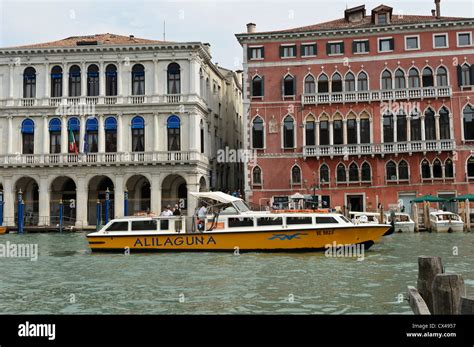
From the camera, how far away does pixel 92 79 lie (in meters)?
33.4

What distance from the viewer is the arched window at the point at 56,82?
3338cm

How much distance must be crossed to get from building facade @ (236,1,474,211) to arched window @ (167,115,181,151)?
13.8 feet

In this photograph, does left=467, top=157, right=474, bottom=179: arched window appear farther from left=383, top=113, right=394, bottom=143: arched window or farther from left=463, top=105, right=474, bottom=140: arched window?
left=383, top=113, right=394, bottom=143: arched window

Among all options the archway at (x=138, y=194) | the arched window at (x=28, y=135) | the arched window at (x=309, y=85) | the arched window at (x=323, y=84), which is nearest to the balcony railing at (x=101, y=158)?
the arched window at (x=28, y=135)

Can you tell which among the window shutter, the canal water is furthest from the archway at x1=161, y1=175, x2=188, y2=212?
the window shutter

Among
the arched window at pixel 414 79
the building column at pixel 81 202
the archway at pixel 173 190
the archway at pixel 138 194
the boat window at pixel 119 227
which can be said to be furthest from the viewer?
the archway at pixel 138 194

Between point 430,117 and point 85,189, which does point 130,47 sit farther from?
point 430,117

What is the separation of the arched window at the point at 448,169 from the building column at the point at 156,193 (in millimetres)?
16867

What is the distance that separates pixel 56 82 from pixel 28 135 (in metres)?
3.74

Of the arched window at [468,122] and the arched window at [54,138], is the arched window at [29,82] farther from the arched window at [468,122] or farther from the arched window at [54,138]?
the arched window at [468,122]

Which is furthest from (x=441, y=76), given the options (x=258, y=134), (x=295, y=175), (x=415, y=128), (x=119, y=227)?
(x=119, y=227)

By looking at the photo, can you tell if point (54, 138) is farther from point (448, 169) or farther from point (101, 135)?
point (448, 169)

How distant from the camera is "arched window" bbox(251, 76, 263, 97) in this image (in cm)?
3312
